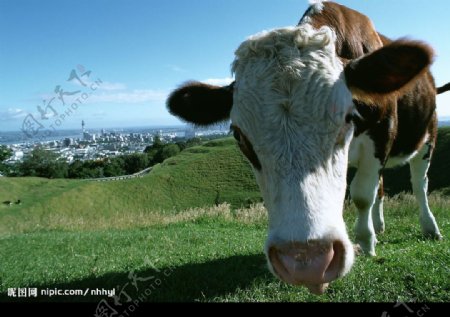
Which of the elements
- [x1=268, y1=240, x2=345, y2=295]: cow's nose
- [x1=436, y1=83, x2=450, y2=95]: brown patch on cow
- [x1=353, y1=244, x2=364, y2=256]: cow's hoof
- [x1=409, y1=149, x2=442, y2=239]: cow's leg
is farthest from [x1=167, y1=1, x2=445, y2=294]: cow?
[x1=436, y1=83, x2=450, y2=95]: brown patch on cow

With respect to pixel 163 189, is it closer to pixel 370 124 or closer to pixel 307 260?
pixel 370 124

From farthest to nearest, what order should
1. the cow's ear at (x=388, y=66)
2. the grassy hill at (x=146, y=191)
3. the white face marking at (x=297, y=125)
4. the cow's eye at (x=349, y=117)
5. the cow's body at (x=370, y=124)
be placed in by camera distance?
the grassy hill at (x=146, y=191) → the cow's body at (x=370, y=124) → the cow's ear at (x=388, y=66) → the cow's eye at (x=349, y=117) → the white face marking at (x=297, y=125)

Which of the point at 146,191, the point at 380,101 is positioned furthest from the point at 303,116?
the point at 146,191

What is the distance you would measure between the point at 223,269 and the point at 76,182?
188ft

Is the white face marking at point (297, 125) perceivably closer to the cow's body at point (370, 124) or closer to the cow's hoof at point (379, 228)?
the cow's body at point (370, 124)

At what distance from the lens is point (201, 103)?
4.90 m

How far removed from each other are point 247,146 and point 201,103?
4.30 feet

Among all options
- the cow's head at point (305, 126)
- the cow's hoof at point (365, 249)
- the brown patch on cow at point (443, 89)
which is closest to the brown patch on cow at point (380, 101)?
the cow's head at point (305, 126)

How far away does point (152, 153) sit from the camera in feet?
317

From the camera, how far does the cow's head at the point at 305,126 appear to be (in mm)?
2818

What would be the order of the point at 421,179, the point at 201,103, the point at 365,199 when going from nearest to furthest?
1. the point at 201,103
2. the point at 365,199
3. the point at 421,179

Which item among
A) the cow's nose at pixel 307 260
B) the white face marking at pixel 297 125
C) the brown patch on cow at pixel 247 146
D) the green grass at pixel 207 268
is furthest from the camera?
the green grass at pixel 207 268

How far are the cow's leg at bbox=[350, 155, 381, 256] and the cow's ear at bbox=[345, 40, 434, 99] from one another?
2.23m

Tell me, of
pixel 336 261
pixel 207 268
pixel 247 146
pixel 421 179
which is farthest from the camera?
pixel 421 179
